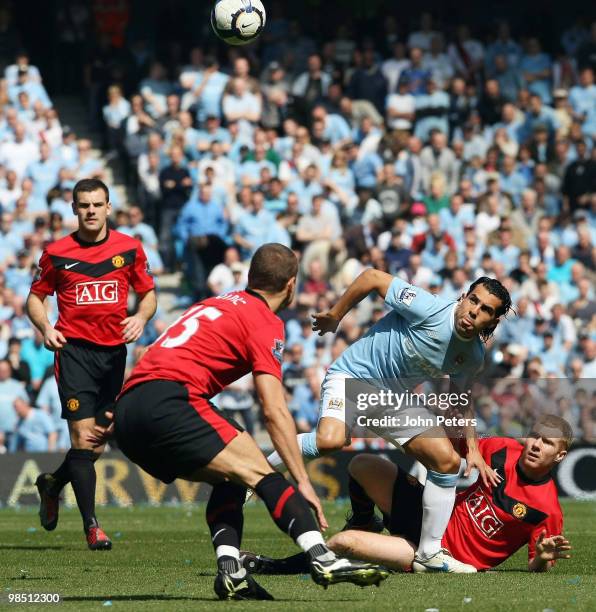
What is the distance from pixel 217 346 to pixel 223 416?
0.36m

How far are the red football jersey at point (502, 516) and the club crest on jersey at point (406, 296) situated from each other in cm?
111

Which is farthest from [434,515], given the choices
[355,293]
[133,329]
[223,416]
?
[133,329]

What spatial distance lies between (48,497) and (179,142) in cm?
1154

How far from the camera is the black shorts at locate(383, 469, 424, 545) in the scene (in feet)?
30.2

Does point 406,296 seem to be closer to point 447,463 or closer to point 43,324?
point 447,463

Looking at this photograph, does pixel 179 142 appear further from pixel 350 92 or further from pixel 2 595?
pixel 2 595

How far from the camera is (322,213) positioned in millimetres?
20812

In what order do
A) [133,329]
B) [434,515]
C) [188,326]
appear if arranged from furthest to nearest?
[133,329] < [434,515] < [188,326]

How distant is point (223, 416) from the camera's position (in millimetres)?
7574

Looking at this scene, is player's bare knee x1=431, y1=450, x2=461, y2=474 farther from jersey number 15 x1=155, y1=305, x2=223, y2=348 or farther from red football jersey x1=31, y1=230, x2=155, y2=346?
red football jersey x1=31, y1=230, x2=155, y2=346

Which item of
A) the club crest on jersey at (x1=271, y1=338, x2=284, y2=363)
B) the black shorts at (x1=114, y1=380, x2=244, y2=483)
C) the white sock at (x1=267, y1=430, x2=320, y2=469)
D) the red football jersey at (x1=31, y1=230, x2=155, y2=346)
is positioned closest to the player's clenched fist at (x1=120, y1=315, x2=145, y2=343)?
the red football jersey at (x1=31, y1=230, x2=155, y2=346)

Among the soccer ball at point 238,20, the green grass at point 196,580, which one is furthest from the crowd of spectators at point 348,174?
the green grass at point 196,580

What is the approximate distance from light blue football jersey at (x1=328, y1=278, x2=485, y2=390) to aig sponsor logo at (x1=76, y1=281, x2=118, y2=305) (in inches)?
73.6

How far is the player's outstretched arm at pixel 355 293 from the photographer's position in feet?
31.7
